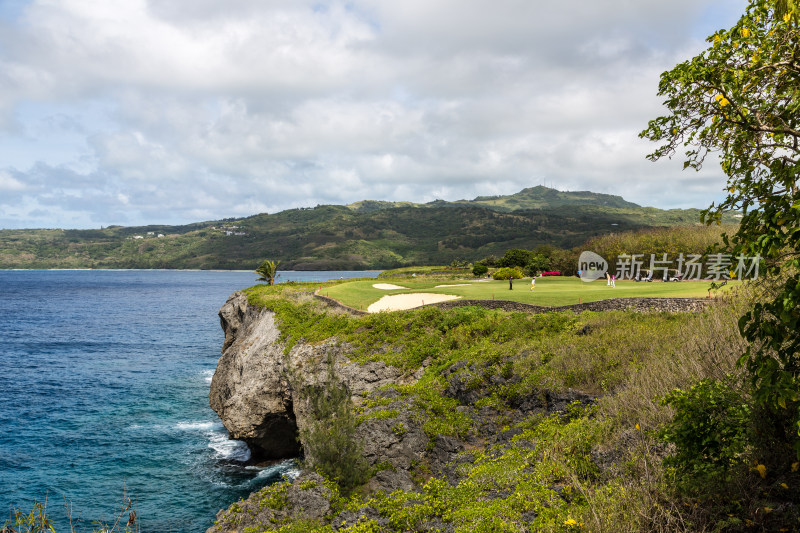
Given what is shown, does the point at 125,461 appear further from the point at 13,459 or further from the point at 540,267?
the point at 540,267

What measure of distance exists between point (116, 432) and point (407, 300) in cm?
1968

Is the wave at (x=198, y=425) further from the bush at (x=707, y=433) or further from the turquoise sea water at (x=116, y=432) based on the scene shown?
the bush at (x=707, y=433)

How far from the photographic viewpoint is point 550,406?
38.0 ft

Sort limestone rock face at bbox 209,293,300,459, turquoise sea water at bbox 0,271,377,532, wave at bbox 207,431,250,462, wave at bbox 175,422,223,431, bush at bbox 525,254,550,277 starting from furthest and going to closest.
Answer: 1. bush at bbox 525,254,550,277
2. wave at bbox 175,422,223,431
3. wave at bbox 207,431,250,462
4. limestone rock face at bbox 209,293,300,459
5. turquoise sea water at bbox 0,271,377,532

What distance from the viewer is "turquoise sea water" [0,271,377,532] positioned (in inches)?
738

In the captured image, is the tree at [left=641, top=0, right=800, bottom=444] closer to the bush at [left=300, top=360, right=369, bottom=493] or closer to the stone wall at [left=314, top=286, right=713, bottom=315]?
the bush at [left=300, top=360, right=369, bottom=493]

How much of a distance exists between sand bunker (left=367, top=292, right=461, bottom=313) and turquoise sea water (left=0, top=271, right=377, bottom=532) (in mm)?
11221

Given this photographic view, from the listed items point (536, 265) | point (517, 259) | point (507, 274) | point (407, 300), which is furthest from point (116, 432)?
point (517, 259)

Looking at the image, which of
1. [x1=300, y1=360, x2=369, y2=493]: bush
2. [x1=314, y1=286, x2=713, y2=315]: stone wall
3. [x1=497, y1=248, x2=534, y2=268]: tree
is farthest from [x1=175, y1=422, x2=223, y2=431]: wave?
[x1=497, y1=248, x2=534, y2=268]: tree

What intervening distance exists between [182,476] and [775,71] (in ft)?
82.2

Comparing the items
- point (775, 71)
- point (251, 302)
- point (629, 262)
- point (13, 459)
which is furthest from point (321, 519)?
point (629, 262)

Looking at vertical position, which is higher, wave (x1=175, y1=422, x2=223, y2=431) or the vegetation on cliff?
the vegetation on cliff

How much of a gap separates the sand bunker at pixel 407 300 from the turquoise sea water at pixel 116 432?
36.8ft

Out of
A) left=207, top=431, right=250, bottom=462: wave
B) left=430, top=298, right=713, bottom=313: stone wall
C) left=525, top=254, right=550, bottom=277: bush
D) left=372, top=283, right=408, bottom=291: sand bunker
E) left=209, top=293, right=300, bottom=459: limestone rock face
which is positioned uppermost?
left=525, top=254, right=550, bottom=277: bush
